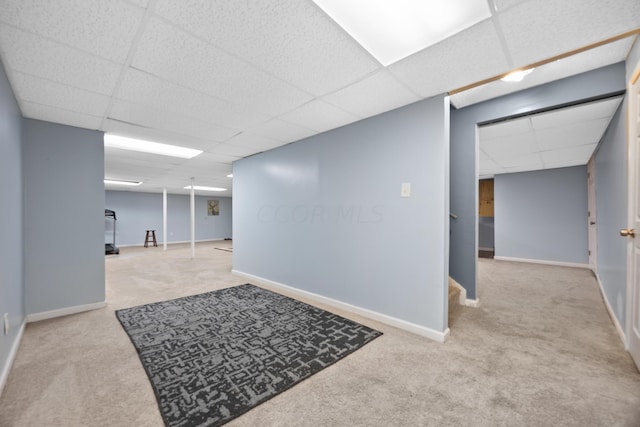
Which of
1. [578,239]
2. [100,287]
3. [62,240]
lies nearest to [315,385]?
[100,287]

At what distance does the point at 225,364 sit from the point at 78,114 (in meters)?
2.94

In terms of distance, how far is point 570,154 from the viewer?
15.5ft

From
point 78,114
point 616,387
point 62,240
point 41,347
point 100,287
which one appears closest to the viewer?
point 616,387

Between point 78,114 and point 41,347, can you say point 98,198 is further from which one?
point 41,347

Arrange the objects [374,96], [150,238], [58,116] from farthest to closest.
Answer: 1. [150,238]
2. [58,116]
3. [374,96]

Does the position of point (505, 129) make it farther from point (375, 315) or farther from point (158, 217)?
point (158, 217)

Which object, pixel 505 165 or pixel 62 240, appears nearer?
pixel 62 240

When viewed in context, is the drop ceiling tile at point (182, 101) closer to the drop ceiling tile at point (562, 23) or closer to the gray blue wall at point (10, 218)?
the gray blue wall at point (10, 218)

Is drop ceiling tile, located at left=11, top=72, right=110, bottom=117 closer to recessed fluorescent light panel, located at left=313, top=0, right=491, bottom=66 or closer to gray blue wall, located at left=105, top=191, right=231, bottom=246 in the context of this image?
recessed fluorescent light panel, located at left=313, top=0, right=491, bottom=66

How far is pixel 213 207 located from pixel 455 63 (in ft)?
39.2

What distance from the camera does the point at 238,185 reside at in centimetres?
496

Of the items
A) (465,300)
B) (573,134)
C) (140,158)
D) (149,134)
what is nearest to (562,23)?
(465,300)

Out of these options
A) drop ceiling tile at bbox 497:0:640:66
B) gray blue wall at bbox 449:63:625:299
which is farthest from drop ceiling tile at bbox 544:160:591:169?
drop ceiling tile at bbox 497:0:640:66

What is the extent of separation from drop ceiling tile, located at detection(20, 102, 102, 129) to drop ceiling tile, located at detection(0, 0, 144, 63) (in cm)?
146
